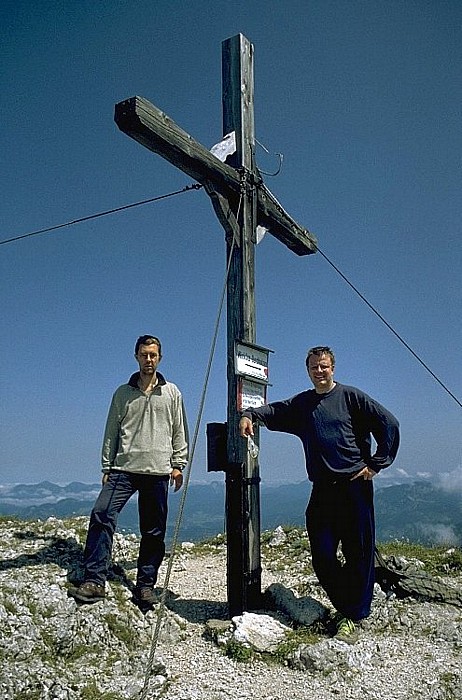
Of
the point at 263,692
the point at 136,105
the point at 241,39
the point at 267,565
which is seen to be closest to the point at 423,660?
the point at 263,692

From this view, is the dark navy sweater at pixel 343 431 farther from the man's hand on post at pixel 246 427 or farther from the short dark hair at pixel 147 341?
the short dark hair at pixel 147 341

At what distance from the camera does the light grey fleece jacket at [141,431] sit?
5.98 meters

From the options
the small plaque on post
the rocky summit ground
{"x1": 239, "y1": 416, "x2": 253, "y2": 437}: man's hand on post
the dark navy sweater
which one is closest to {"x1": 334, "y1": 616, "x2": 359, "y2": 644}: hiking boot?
the rocky summit ground

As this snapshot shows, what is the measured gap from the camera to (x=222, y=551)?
9.89 m

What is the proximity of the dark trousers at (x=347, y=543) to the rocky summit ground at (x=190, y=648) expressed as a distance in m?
0.35

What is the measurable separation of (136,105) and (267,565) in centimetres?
643

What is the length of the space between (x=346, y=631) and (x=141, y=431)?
2.79 meters

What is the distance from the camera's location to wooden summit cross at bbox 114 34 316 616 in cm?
577

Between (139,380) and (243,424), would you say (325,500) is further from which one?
(139,380)

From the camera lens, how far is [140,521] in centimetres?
610

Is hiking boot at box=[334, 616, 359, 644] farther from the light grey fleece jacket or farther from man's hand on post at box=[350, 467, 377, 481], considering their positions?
the light grey fleece jacket

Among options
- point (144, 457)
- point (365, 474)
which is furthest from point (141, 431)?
point (365, 474)

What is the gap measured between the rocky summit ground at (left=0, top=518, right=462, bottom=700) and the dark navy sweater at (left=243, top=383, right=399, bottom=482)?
5.29 ft

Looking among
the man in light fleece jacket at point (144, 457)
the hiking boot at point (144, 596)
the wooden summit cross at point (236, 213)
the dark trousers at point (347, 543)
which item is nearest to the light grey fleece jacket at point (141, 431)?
the man in light fleece jacket at point (144, 457)
